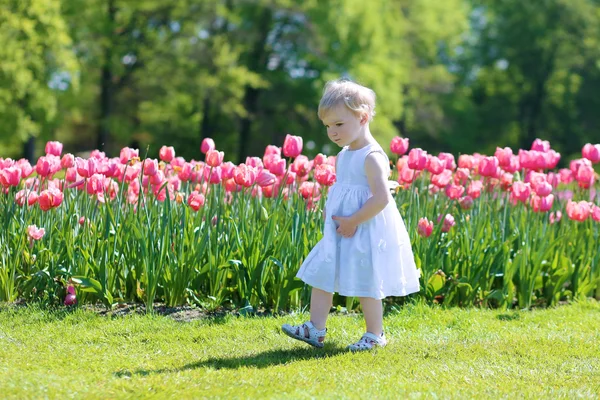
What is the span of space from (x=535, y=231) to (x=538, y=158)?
551 millimetres

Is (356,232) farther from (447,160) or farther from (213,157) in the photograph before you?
(447,160)

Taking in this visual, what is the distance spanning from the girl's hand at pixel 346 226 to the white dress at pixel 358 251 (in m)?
0.04

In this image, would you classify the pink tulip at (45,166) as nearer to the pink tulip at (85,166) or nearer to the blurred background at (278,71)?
the pink tulip at (85,166)

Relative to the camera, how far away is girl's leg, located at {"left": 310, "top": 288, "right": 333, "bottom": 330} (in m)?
4.36

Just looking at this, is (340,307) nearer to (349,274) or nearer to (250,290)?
(250,290)

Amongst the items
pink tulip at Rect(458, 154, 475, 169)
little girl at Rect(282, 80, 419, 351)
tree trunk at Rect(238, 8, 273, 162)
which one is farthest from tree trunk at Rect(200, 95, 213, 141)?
little girl at Rect(282, 80, 419, 351)

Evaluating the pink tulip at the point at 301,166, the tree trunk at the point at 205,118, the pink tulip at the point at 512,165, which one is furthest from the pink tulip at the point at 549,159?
the tree trunk at the point at 205,118

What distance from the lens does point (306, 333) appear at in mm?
4309

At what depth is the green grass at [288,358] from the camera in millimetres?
3602

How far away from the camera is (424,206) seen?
19.7 feet

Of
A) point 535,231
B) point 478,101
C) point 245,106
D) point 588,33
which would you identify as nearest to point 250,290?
point 535,231

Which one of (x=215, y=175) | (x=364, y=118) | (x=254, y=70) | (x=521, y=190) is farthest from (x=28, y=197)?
(x=254, y=70)

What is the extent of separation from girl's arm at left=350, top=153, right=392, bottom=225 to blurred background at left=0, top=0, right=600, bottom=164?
47.3 feet

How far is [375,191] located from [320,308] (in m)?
0.70
